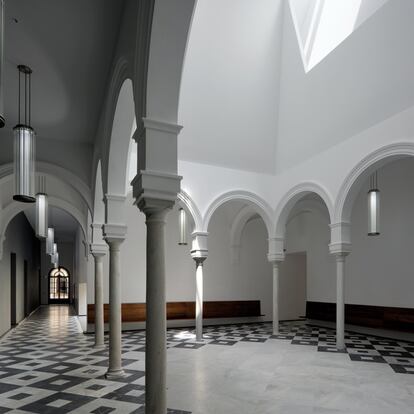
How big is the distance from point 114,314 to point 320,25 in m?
8.92

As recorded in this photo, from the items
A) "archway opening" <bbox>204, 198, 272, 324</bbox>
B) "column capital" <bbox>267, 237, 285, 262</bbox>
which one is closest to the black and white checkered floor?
"archway opening" <bbox>204, 198, 272, 324</bbox>

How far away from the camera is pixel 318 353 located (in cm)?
921

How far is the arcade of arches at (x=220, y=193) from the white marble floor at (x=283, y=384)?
2.1 inches

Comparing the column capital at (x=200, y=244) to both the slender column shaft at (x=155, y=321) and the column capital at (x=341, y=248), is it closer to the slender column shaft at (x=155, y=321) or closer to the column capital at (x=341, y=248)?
the column capital at (x=341, y=248)

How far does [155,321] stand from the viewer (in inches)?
152

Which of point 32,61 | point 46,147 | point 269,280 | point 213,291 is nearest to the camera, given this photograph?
point 32,61

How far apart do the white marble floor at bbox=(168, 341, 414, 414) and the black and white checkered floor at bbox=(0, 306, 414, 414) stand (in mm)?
625

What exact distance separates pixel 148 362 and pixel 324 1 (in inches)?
395

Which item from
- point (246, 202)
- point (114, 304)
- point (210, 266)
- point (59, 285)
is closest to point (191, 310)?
point (210, 266)

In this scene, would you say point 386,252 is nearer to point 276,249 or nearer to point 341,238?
point 341,238

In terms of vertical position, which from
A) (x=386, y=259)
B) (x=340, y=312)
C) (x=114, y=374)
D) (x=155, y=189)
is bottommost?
(x=114, y=374)

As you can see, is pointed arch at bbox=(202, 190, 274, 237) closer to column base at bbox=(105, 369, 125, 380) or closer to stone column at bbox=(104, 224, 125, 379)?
stone column at bbox=(104, 224, 125, 379)

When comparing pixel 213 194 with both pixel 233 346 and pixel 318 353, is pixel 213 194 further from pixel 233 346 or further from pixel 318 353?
pixel 318 353

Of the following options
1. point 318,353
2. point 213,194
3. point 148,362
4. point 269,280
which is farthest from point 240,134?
point 148,362
